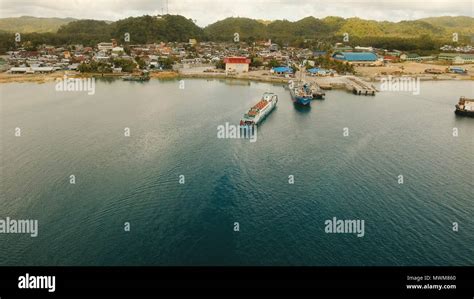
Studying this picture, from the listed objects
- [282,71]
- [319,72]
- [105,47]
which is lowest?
[319,72]

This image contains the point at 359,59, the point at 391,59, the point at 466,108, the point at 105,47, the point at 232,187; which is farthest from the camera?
the point at 105,47

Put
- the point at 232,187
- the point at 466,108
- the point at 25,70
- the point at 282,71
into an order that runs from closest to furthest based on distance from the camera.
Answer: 1. the point at 232,187
2. the point at 466,108
3. the point at 25,70
4. the point at 282,71

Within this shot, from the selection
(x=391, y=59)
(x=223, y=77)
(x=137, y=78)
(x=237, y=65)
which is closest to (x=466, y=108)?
(x=223, y=77)

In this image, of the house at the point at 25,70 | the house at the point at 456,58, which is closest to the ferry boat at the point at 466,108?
the house at the point at 456,58

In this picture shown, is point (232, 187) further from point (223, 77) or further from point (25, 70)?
point (25, 70)

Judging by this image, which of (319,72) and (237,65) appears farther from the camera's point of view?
(237,65)

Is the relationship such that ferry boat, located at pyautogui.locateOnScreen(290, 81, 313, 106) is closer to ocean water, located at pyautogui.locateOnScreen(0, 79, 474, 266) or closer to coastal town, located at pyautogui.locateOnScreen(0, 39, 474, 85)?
ocean water, located at pyautogui.locateOnScreen(0, 79, 474, 266)

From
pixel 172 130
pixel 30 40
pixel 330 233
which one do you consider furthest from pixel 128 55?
pixel 330 233
